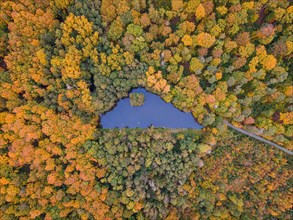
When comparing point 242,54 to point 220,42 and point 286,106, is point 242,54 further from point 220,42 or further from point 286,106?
point 286,106

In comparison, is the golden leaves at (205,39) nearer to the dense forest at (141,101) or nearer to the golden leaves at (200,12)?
the dense forest at (141,101)

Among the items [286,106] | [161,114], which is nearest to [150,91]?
[161,114]

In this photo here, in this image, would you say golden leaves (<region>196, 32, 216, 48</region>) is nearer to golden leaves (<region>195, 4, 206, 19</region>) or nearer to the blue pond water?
golden leaves (<region>195, 4, 206, 19</region>)

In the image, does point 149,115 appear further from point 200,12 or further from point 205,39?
point 200,12

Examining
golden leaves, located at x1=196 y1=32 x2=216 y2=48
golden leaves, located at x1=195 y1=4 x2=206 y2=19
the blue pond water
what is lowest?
the blue pond water

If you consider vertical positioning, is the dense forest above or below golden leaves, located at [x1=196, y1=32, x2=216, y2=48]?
below

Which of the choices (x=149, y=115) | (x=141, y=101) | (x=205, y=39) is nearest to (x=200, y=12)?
(x=205, y=39)

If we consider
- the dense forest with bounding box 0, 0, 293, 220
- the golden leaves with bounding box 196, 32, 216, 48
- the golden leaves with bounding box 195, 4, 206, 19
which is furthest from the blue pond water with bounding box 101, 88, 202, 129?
the golden leaves with bounding box 195, 4, 206, 19
